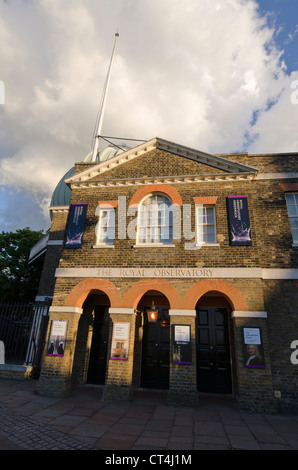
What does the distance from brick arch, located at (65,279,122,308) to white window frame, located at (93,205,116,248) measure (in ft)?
4.22

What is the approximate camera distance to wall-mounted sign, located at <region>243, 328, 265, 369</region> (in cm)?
734

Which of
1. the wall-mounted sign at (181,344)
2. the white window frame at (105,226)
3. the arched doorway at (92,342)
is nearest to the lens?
the wall-mounted sign at (181,344)

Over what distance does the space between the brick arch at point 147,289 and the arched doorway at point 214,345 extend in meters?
1.93

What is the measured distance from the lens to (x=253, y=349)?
7.46 metres

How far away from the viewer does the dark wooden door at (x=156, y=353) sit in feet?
31.9

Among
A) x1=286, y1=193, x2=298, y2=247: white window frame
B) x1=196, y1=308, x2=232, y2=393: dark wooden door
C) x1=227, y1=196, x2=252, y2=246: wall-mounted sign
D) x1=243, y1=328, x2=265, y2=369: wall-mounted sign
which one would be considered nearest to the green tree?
x1=196, y1=308, x2=232, y2=393: dark wooden door

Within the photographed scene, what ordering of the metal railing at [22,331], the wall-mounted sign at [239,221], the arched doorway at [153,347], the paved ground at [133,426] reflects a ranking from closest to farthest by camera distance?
the paved ground at [133,426] < the wall-mounted sign at [239,221] < the arched doorway at [153,347] < the metal railing at [22,331]

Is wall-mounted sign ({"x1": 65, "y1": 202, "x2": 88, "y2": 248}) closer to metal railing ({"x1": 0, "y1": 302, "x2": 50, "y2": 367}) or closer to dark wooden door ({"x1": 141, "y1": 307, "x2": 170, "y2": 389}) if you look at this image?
metal railing ({"x1": 0, "y1": 302, "x2": 50, "y2": 367})

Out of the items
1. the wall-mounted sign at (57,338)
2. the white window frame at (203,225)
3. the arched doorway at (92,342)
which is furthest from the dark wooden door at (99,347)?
the white window frame at (203,225)

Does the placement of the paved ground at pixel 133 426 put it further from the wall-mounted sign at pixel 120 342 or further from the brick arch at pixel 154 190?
the brick arch at pixel 154 190

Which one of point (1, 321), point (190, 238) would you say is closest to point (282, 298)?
point (190, 238)

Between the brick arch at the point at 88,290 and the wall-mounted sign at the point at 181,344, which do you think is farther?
the brick arch at the point at 88,290

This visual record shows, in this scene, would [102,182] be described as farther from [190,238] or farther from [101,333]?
[101,333]

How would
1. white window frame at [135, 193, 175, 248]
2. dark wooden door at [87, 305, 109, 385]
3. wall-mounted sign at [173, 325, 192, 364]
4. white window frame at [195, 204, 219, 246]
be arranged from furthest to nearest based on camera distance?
1. dark wooden door at [87, 305, 109, 385]
2. white window frame at [135, 193, 175, 248]
3. white window frame at [195, 204, 219, 246]
4. wall-mounted sign at [173, 325, 192, 364]
